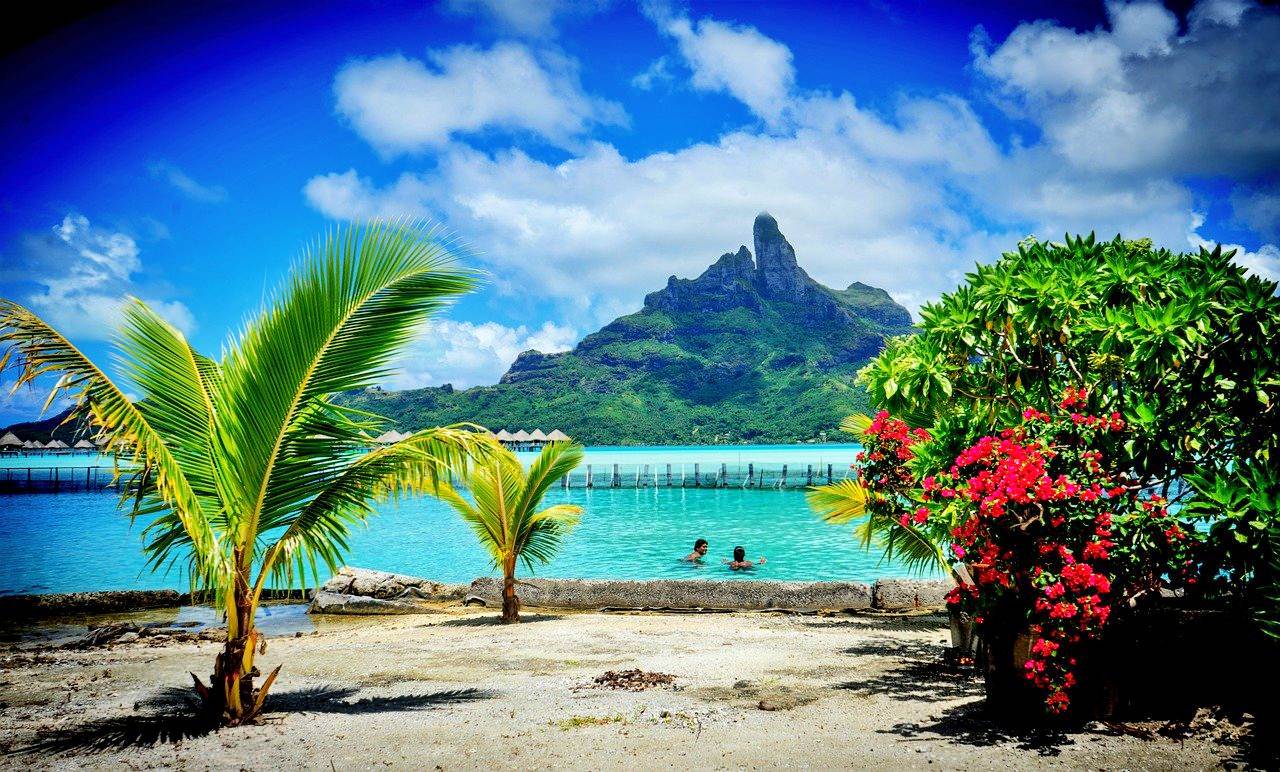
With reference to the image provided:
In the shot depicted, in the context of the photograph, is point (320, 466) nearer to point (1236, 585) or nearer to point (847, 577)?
point (1236, 585)

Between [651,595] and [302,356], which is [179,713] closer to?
[302,356]

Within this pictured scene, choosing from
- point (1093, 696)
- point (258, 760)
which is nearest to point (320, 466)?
point (258, 760)

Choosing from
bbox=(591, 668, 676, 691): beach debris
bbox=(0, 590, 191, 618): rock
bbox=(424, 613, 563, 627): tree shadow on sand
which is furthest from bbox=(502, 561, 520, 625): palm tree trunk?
bbox=(0, 590, 191, 618): rock

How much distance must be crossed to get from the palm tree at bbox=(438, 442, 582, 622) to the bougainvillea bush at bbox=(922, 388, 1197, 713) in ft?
21.4

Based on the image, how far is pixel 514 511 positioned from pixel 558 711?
18.0 feet

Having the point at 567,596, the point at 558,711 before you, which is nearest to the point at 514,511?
the point at 567,596

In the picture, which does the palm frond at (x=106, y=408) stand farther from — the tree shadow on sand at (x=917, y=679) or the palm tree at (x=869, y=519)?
the palm tree at (x=869, y=519)

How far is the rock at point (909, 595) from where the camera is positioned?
36.6 ft

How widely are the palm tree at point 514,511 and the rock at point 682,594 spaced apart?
1576 millimetres

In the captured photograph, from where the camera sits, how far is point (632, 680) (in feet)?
20.5

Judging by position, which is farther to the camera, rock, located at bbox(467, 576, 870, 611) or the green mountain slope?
the green mountain slope

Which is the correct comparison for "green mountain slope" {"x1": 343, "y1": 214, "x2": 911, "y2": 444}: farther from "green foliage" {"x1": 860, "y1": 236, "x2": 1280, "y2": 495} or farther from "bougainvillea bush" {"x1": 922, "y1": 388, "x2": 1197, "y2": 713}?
"bougainvillea bush" {"x1": 922, "y1": 388, "x2": 1197, "y2": 713}

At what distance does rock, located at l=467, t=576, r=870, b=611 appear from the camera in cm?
1138

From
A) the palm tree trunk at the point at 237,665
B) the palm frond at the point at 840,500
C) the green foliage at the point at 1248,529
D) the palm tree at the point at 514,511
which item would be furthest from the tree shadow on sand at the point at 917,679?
the palm tree at the point at 514,511
